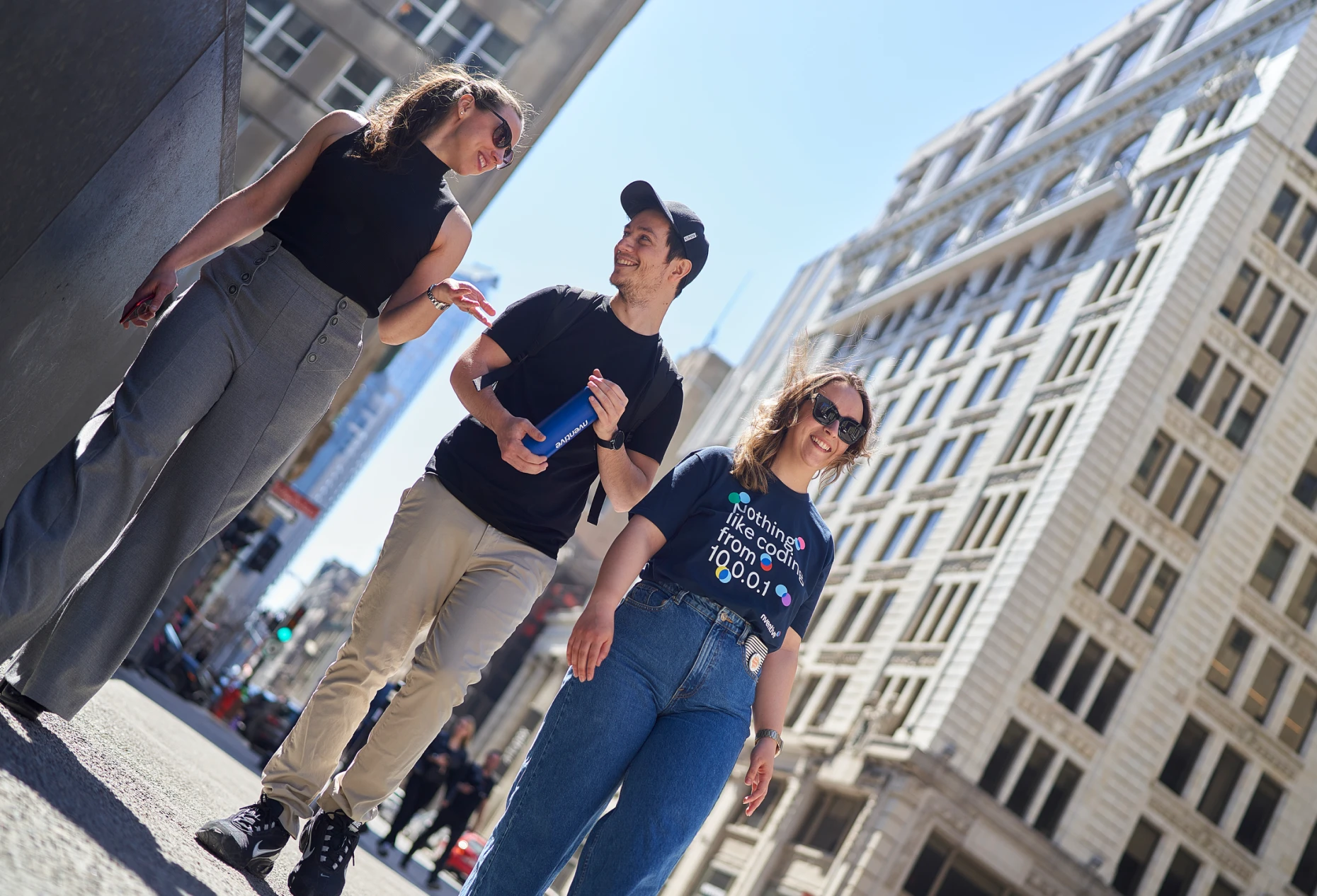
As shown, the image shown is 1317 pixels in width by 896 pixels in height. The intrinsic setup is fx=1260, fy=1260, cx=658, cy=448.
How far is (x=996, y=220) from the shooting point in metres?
47.7

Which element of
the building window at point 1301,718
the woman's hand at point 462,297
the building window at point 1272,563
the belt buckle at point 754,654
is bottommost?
the belt buckle at point 754,654

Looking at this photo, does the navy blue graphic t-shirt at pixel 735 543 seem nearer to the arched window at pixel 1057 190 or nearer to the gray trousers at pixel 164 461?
the gray trousers at pixel 164 461

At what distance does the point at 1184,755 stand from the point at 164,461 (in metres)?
33.3

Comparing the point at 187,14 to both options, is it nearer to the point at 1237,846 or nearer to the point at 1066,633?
the point at 1066,633

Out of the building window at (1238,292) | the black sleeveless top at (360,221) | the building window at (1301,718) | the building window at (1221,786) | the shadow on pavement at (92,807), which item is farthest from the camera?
the building window at (1238,292)

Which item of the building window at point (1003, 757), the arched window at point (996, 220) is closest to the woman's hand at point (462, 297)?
the building window at point (1003, 757)

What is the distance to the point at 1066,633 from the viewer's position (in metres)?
32.1

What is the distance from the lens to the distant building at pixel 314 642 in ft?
354

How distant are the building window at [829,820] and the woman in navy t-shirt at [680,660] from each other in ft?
97.7

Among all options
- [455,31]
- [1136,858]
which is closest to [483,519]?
[455,31]

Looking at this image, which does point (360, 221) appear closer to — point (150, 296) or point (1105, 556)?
point (150, 296)

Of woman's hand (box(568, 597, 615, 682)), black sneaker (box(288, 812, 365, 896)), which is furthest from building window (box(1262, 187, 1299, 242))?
black sneaker (box(288, 812, 365, 896))

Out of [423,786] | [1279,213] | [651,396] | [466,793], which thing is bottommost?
[423,786]

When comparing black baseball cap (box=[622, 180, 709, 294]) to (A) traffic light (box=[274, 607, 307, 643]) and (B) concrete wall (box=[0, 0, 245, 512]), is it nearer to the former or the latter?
(B) concrete wall (box=[0, 0, 245, 512])
